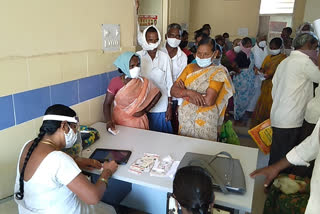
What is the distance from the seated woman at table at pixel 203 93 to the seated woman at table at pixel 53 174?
96 centimetres

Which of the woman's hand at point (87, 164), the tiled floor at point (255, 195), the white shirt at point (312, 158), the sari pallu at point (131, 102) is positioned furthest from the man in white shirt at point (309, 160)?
the tiled floor at point (255, 195)

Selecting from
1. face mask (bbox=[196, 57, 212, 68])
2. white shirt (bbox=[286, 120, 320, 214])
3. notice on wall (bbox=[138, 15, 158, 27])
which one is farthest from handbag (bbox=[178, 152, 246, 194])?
notice on wall (bbox=[138, 15, 158, 27])

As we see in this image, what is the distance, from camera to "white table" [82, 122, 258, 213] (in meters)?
1.35

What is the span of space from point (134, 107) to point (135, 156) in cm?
60

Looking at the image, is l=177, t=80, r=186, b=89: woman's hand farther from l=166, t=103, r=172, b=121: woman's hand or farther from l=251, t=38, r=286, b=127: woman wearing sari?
l=251, t=38, r=286, b=127: woman wearing sari

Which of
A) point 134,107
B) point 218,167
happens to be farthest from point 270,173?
point 134,107

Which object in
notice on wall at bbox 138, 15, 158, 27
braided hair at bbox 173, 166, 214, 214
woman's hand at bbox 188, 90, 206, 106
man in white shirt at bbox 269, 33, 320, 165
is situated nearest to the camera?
braided hair at bbox 173, 166, 214, 214

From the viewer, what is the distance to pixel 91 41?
2.17 meters

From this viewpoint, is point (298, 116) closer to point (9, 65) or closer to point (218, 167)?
point (218, 167)

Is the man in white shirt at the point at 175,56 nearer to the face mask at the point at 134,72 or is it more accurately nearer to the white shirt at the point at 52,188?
the face mask at the point at 134,72

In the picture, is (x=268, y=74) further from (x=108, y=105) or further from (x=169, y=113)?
(x=108, y=105)

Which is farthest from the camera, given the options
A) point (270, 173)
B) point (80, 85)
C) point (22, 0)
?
point (80, 85)

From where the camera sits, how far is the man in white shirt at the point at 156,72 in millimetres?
Result: 2576

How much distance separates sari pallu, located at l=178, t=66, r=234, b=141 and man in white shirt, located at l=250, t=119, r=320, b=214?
722 millimetres
